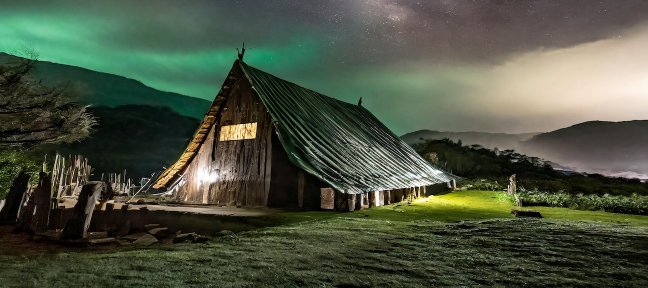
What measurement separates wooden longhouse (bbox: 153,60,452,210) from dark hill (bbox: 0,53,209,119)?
376 ft

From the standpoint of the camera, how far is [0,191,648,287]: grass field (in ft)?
15.6

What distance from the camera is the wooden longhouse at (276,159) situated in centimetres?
1445

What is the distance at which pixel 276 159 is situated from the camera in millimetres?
15375

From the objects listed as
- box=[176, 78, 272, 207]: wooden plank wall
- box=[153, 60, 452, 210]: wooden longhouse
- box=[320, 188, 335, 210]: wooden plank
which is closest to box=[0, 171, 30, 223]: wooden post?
box=[153, 60, 452, 210]: wooden longhouse

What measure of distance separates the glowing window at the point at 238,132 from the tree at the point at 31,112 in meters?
9.70

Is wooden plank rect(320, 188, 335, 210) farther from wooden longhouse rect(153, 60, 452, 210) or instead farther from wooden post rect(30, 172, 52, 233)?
wooden post rect(30, 172, 52, 233)

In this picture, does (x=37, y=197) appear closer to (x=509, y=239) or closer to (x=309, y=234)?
(x=309, y=234)

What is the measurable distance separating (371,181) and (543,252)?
→ 9.45m

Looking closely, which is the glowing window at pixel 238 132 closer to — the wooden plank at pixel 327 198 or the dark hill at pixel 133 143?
the wooden plank at pixel 327 198

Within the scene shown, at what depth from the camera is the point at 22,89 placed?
1822cm

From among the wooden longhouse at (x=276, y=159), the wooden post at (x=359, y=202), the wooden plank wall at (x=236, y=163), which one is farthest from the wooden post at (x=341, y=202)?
the wooden plank wall at (x=236, y=163)

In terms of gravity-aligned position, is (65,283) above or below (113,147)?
below

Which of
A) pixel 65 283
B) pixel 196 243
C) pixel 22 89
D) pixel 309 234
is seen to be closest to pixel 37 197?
pixel 196 243

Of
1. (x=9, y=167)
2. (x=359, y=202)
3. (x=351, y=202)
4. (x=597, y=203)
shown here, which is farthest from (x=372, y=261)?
(x=9, y=167)
